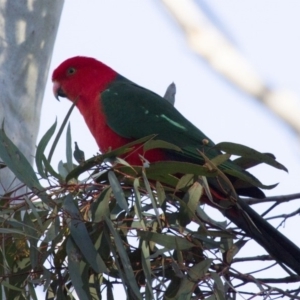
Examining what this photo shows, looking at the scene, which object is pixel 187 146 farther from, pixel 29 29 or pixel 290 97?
pixel 290 97

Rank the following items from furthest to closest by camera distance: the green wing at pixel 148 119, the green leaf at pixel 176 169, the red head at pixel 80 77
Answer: the red head at pixel 80 77 < the green wing at pixel 148 119 < the green leaf at pixel 176 169

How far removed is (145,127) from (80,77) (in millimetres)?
662

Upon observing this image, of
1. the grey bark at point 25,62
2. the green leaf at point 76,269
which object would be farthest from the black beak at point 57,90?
the green leaf at point 76,269

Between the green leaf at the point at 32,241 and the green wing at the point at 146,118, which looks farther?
the green wing at the point at 146,118

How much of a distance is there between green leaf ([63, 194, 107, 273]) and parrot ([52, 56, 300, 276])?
38cm

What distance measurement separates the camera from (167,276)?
194 centimetres

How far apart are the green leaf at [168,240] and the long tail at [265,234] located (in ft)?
1.04

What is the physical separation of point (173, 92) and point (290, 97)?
1700mm

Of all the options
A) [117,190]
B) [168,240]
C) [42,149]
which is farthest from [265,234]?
[42,149]

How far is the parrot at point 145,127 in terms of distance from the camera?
7.21 ft

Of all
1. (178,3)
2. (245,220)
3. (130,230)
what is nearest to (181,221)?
(130,230)

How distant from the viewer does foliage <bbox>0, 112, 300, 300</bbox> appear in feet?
5.93

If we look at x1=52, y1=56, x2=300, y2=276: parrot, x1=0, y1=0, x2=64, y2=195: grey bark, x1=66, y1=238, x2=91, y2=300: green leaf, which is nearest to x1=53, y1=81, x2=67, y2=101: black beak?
x1=52, y1=56, x2=300, y2=276: parrot

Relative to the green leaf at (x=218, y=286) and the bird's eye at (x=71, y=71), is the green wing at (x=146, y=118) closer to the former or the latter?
the bird's eye at (x=71, y=71)
